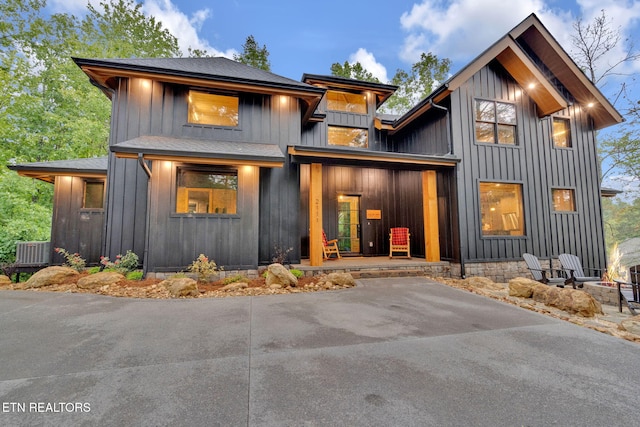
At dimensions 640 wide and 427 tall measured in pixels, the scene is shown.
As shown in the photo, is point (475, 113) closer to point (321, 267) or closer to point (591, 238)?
point (591, 238)

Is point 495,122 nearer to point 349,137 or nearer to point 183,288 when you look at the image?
point 349,137

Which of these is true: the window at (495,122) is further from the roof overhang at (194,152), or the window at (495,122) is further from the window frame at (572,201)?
the roof overhang at (194,152)

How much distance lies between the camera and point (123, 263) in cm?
545

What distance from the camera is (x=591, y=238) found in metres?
7.73

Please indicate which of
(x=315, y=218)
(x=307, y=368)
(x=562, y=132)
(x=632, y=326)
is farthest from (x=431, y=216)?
(x=307, y=368)

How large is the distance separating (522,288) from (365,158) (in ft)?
12.9

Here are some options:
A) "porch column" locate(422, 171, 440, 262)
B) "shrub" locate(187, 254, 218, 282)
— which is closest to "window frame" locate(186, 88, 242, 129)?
"shrub" locate(187, 254, 218, 282)

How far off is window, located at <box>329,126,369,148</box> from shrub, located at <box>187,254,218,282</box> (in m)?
5.91

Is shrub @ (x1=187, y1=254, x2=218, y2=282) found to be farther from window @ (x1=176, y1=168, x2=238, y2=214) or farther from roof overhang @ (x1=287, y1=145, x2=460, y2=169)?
roof overhang @ (x1=287, y1=145, x2=460, y2=169)

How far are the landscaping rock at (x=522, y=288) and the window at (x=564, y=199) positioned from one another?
490 centimetres

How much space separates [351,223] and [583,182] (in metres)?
7.23

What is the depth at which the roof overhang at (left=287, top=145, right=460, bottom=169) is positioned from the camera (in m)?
5.81

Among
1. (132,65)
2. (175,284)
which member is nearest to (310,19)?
(132,65)

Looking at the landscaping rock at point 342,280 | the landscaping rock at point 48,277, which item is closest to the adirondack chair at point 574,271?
the landscaping rock at point 342,280
